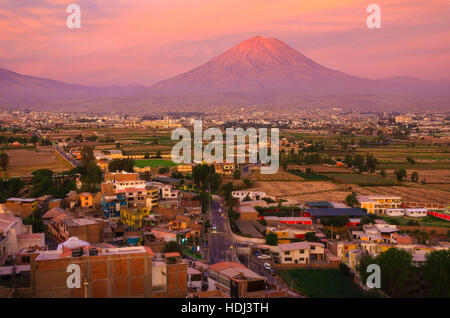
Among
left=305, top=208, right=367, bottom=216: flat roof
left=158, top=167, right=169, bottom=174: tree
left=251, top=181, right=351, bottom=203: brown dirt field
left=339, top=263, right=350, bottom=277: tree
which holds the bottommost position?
left=339, top=263, right=350, bottom=277: tree

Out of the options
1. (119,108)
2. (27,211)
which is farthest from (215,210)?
(119,108)

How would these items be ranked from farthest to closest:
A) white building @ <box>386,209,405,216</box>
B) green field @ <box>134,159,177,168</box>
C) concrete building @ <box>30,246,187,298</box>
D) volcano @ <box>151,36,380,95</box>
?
volcano @ <box>151,36,380,95</box> → green field @ <box>134,159,177,168</box> → white building @ <box>386,209,405,216</box> → concrete building @ <box>30,246,187,298</box>

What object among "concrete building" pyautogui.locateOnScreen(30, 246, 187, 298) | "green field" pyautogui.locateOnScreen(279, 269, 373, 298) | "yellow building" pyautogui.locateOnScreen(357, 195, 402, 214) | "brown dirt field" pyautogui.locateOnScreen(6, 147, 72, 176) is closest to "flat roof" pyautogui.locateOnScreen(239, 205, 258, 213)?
"yellow building" pyautogui.locateOnScreen(357, 195, 402, 214)

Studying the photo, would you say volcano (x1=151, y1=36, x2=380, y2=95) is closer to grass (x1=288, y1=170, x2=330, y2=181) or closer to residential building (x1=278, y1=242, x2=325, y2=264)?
grass (x1=288, y1=170, x2=330, y2=181)

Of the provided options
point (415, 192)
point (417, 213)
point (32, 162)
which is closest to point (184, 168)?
point (32, 162)

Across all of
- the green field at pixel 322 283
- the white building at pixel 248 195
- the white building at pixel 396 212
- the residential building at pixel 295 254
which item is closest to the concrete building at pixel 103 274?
the green field at pixel 322 283

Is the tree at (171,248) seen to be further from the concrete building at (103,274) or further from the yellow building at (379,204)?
the yellow building at (379,204)
